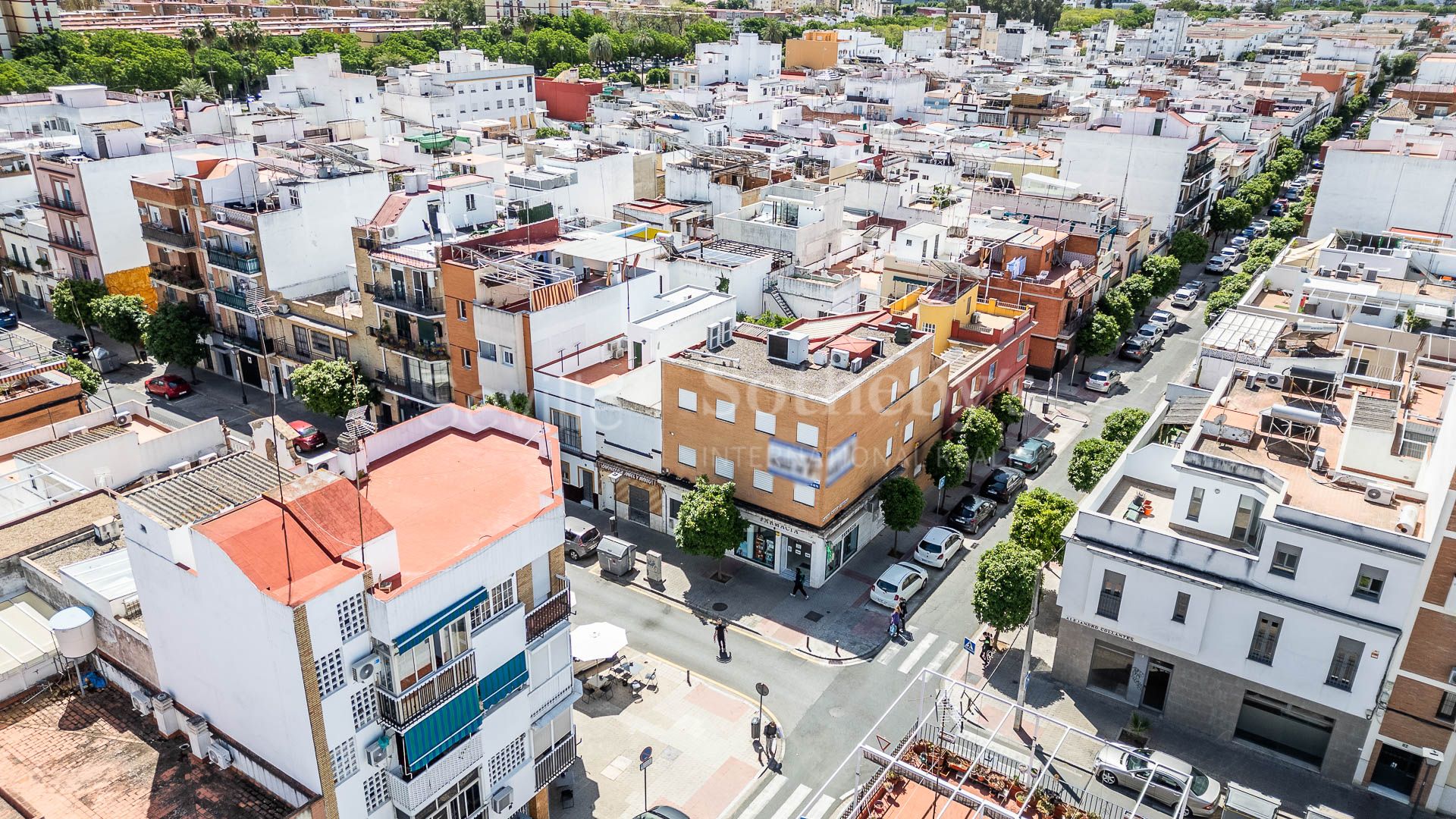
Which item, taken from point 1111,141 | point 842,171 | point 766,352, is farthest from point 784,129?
point 766,352

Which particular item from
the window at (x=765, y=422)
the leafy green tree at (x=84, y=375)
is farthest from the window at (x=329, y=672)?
the leafy green tree at (x=84, y=375)

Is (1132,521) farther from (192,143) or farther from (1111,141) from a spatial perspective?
(192,143)

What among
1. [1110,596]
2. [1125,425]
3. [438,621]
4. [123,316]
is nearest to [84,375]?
[123,316]

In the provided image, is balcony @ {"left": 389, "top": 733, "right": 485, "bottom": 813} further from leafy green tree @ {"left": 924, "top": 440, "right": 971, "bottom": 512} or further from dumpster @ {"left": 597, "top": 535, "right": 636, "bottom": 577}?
leafy green tree @ {"left": 924, "top": 440, "right": 971, "bottom": 512}

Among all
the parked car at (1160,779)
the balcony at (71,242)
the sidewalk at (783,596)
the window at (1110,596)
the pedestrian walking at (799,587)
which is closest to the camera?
the parked car at (1160,779)

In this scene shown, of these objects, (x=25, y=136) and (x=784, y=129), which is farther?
(x=784, y=129)

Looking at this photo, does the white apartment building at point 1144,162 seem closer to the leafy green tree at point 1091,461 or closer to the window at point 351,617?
the leafy green tree at point 1091,461

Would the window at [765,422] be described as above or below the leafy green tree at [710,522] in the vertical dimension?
above
